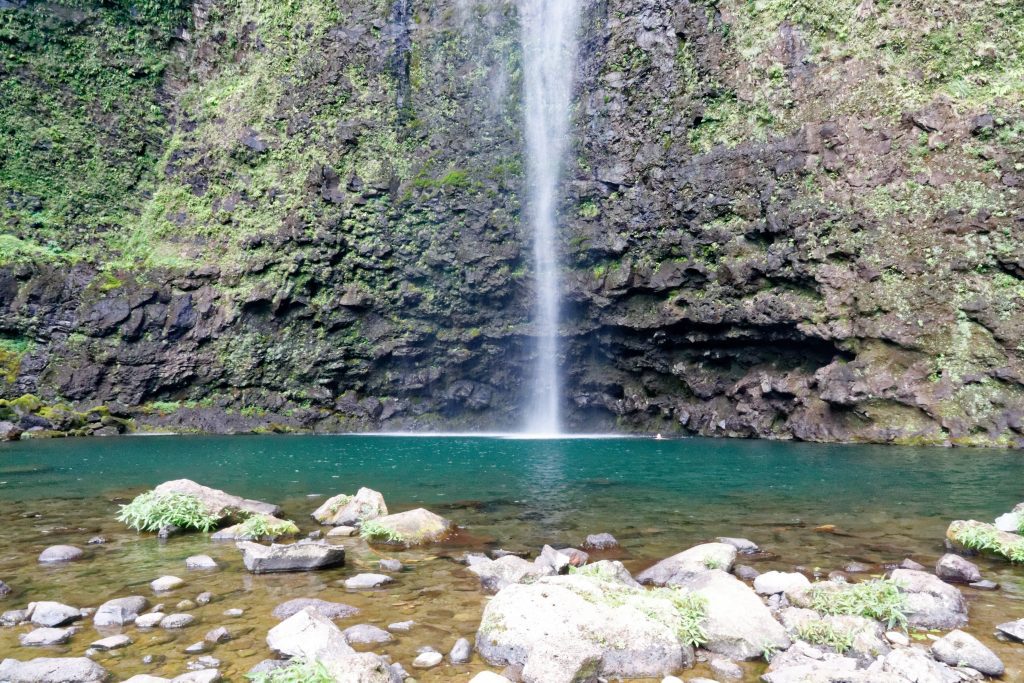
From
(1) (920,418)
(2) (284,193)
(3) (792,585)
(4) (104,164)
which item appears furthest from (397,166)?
(3) (792,585)

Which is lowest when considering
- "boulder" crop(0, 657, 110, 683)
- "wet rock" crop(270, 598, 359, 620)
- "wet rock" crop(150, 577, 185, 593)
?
"wet rock" crop(150, 577, 185, 593)

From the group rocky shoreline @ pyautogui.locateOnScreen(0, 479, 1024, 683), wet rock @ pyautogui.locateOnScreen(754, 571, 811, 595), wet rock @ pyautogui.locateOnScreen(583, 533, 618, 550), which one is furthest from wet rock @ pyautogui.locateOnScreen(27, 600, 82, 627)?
wet rock @ pyautogui.locateOnScreen(754, 571, 811, 595)

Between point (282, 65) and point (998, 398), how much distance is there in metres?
40.3

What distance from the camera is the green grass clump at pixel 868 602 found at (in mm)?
5996

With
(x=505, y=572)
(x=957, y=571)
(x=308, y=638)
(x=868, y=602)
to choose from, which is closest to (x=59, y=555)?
(x=308, y=638)

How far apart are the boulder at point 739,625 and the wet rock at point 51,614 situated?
5504mm

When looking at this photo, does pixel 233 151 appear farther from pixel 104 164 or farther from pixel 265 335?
pixel 265 335

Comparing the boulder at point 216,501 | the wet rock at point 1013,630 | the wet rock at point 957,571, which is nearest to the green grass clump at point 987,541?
the wet rock at point 957,571

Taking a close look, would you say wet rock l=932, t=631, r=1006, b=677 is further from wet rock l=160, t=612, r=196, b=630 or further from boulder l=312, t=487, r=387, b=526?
boulder l=312, t=487, r=387, b=526

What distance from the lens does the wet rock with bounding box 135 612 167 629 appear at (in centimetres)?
594

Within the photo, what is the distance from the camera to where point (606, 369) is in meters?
34.9

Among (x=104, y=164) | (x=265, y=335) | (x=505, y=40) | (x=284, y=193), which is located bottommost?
(x=265, y=335)

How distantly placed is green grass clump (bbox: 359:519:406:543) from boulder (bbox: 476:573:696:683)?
12.7 feet

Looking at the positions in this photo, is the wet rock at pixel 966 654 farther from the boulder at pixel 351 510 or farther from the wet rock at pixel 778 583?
the boulder at pixel 351 510
